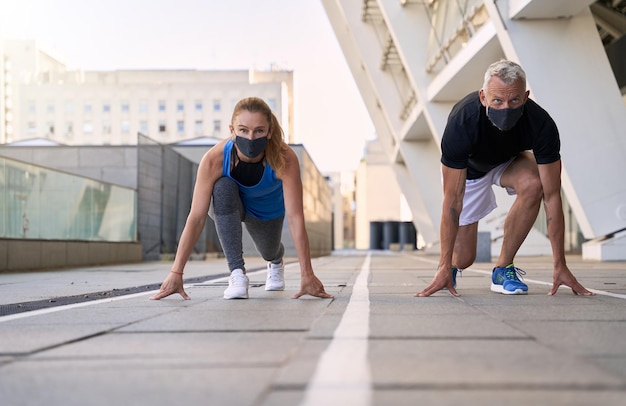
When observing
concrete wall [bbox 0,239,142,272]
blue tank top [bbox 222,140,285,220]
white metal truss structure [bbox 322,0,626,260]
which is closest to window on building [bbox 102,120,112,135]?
white metal truss structure [bbox 322,0,626,260]

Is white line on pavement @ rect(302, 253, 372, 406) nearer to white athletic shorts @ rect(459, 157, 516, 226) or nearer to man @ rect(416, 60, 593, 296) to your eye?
man @ rect(416, 60, 593, 296)

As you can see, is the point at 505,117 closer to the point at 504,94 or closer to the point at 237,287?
the point at 504,94

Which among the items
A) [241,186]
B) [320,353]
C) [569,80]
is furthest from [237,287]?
[569,80]

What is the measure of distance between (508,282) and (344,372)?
149 inches

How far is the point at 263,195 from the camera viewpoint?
6238 millimetres

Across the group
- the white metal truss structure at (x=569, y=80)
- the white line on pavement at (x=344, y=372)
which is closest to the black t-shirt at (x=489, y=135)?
the white line on pavement at (x=344, y=372)

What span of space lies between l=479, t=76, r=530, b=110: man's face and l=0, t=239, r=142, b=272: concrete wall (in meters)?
9.66

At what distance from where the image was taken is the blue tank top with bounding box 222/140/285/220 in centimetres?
598

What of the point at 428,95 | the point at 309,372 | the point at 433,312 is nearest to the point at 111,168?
the point at 428,95

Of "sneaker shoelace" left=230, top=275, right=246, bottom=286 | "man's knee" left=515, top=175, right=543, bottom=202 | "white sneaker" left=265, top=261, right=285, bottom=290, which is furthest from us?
"white sneaker" left=265, top=261, right=285, bottom=290

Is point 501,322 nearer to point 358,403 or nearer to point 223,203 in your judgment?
point 358,403

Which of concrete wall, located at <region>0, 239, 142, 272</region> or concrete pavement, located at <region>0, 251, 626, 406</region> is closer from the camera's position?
concrete pavement, located at <region>0, 251, 626, 406</region>

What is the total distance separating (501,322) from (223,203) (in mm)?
2609

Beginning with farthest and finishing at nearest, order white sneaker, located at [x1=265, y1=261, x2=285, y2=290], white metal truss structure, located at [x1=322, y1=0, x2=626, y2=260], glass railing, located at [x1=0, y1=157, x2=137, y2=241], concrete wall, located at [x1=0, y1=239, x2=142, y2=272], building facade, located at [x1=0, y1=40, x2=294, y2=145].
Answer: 1. building facade, located at [x1=0, y1=40, x2=294, y2=145]
2. white metal truss structure, located at [x1=322, y1=0, x2=626, y2=260]
3. glass railing, located at [x1=0, y1=157, x2=137, y2=241]
4. concrete wall, located at [x1=0, y1=239, x2=142, y2=272]
5. white sneaker, located at [x1=265, y1=261, x2=285, y2=290]
